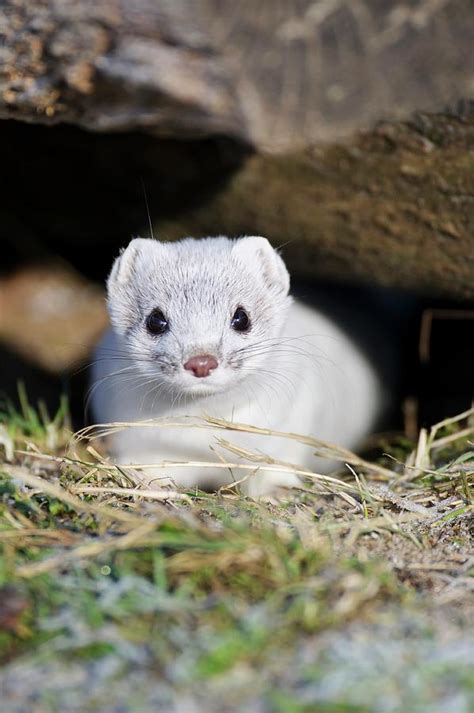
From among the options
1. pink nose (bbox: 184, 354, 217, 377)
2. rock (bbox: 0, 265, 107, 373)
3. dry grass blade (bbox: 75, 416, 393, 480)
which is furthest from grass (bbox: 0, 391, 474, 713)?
rock (bbox: 0, 265, 107, 373)

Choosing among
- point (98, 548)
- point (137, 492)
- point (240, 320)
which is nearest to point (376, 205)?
point (240, 320)

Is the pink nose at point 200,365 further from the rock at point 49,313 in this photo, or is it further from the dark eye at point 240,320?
the rock at point 49,313

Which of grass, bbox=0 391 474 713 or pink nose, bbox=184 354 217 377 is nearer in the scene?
grass, bbox=0 391 474 713

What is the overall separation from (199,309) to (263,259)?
443 mm

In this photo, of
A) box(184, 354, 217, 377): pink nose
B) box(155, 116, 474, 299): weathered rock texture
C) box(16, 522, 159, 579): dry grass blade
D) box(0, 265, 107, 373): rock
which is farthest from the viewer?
box(0, 265, 107, 373): rock

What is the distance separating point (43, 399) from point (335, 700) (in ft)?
10.6

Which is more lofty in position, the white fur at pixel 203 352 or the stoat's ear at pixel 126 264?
the stoat's ear at pixel 126 264

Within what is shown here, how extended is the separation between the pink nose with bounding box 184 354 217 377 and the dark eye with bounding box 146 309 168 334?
301mm

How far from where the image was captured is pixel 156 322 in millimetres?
2975

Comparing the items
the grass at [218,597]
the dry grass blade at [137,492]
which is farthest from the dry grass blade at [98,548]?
the dry grass blade at [137,492]

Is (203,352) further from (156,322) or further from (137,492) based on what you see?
(137,492)

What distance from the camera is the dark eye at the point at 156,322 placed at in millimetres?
2949

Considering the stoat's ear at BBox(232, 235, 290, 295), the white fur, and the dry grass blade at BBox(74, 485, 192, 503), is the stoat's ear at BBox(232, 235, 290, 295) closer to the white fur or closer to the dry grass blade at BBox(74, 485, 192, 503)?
the white fur

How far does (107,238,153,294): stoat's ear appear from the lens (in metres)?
3.13
